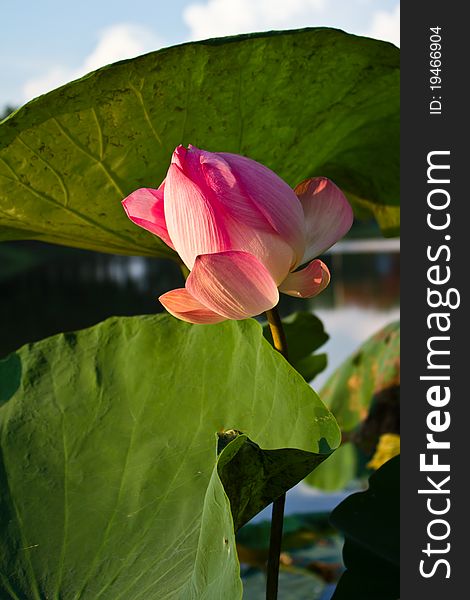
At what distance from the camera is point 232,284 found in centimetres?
44

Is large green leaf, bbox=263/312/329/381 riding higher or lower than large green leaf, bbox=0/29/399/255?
lower

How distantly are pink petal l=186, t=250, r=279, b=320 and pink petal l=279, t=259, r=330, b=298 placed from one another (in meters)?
0.03

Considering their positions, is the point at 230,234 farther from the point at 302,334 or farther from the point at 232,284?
the point at 302,334

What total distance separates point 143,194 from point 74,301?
30.2 ft

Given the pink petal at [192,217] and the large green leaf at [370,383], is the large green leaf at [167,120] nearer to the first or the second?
the pink petal at [192,217]

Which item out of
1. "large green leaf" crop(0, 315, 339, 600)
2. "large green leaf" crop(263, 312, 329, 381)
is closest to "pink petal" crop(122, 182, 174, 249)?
"large green leaf" crop(0, 315, 339, 600)

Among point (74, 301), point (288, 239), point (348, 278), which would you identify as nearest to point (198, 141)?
point (288, 239)

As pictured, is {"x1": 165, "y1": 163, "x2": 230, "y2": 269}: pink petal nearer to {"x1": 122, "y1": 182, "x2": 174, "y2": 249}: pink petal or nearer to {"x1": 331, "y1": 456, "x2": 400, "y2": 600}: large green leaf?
{"x1": 122, "y1": 182, "x2": 174, "y2": 249}: pink petal

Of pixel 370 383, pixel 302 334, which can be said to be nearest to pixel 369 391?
pixel 370 383

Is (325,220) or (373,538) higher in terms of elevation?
(325,220)

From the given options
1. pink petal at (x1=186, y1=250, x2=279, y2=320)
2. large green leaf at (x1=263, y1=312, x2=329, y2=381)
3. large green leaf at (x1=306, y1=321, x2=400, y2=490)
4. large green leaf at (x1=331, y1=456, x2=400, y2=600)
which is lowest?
large green leaf at (x1=331, y1=456, x2=400, y2=600)

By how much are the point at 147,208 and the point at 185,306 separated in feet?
0.22

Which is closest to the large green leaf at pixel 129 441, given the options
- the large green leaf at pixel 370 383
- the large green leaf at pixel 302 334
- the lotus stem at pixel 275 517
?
the lotus stem at pixel 275 517

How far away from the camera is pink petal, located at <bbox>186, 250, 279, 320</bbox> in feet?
1.41
